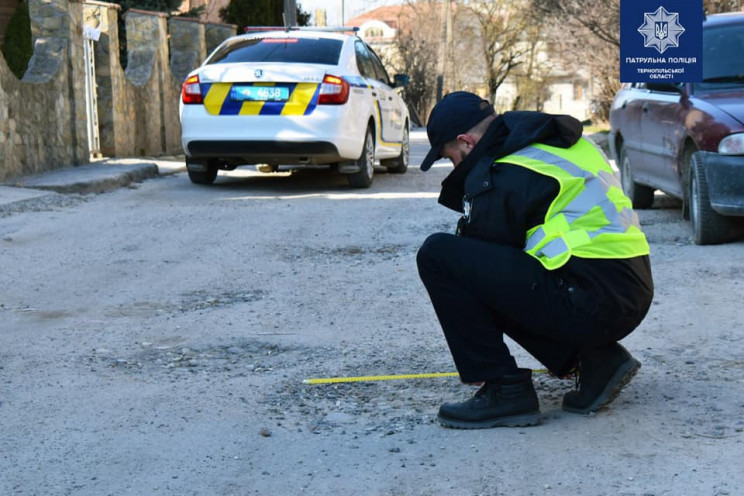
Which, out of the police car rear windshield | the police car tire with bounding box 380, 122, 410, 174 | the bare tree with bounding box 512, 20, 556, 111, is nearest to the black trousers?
the police car rear windshield

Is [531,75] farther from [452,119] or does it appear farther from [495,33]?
[452,119]

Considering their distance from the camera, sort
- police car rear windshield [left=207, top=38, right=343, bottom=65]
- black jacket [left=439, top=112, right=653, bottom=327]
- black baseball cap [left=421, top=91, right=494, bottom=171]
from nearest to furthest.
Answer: black jacket [left=439, top=112, right=653, bottom=327], black baseball cap [left=421, top=91, right=494, bottom=171], police car rear windshield [left=207, top=38, right=343, bottom=65]

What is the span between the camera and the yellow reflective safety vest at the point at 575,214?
3.61m

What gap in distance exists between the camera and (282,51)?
11883 millimetres

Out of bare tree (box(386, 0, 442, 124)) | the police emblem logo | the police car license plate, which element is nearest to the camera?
the police emblem logo

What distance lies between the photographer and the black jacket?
359cm

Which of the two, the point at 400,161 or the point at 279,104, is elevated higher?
the point at 279,104

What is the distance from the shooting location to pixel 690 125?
7.75 metres

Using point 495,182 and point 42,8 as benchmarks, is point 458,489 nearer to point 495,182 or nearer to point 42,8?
point 495,182

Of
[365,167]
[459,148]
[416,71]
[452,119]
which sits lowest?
[365,167]

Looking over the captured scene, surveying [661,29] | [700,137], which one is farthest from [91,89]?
[700,137]

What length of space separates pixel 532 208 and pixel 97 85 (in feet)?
41.5

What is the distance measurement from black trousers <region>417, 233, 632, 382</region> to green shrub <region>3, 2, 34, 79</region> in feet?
56.6

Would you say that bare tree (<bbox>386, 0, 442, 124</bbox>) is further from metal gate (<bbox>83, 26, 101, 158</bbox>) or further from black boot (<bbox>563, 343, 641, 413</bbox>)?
black boot (<bbox>563, 343, 641, 413</bbox>)
